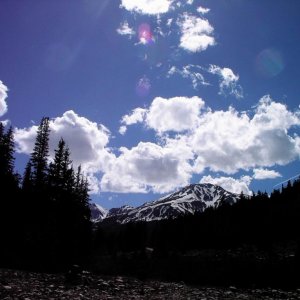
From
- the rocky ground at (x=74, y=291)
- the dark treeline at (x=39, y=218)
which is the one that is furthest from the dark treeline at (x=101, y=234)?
the rocky ground at (x=74, y=291)

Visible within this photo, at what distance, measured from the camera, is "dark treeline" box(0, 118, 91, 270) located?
34447 mm

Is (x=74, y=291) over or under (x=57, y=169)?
under

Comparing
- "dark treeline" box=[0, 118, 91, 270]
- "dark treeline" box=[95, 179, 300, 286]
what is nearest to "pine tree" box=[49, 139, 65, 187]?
"dark treeline" box=[0, 118, 91, 270]

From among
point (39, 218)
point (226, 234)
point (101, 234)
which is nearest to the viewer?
point (39, 218)

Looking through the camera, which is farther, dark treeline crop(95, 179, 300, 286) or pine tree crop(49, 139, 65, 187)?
dark treeline crop(95, 179, 300, 286)

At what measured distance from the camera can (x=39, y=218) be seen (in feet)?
139

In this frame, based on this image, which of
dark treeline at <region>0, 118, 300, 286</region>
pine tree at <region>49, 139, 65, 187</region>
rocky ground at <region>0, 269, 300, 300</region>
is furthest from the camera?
pine tree at <region>49, 139, 65, 187</region>

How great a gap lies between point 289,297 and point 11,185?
3476 centimetres

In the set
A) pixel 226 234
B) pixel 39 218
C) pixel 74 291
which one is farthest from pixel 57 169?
pixel 226 234

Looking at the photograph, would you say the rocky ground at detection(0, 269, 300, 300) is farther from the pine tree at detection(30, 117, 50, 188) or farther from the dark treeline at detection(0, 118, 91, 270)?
the pine tree at detection(30, 117, 50, 188)

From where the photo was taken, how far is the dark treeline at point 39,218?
34447 millimetres

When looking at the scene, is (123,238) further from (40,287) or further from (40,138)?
(40,287)

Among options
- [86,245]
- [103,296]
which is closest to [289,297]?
[103,296]

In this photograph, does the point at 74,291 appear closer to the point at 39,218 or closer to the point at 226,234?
the point at 39,218
